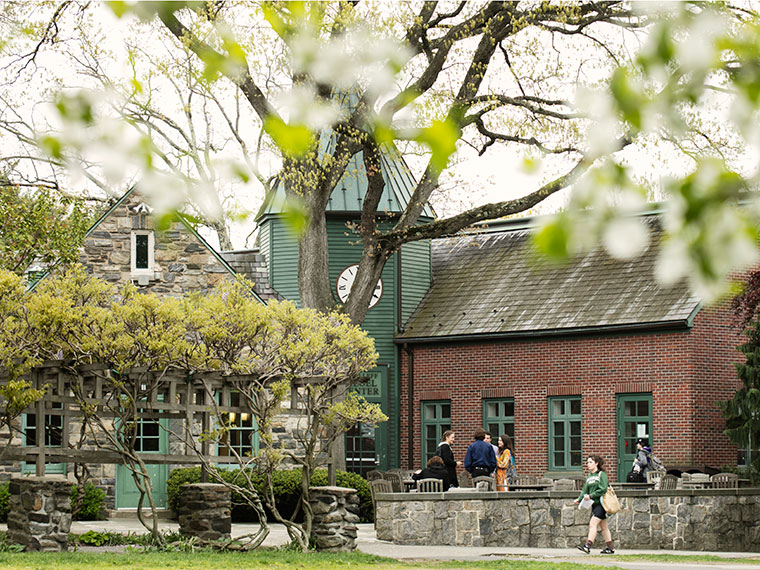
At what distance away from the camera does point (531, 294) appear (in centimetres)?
2484

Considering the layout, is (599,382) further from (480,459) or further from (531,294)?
(480,459)

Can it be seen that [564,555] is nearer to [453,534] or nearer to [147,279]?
[453,534]

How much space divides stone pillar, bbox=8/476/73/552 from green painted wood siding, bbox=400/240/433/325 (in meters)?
13.5

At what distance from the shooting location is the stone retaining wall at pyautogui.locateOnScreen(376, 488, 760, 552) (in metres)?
16.1

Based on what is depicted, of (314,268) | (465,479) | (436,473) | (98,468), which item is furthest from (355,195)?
(436,473)

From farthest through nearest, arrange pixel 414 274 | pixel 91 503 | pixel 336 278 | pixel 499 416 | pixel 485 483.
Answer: pixel 414 274, pixel 336 278, pixel 499 416, pixel 91 503, pixel 485 483

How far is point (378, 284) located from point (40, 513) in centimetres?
1368

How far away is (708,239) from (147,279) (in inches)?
746

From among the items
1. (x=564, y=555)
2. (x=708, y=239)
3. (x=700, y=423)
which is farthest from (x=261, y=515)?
(x=708, y=239)

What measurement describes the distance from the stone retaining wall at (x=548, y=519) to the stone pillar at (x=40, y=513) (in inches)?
188

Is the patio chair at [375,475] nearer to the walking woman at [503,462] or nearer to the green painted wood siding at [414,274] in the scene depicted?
the walking woman at [503,462]

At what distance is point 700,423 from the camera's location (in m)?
21.4

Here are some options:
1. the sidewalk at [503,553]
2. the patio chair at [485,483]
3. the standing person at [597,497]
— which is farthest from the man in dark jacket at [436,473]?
the standing person at [597,497]

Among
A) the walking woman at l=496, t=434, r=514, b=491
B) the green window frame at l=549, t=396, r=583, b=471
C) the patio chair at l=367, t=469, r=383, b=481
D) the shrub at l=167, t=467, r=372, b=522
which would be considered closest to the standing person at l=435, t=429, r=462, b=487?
the walking woman at l=496, t=434, r=514, b=491
